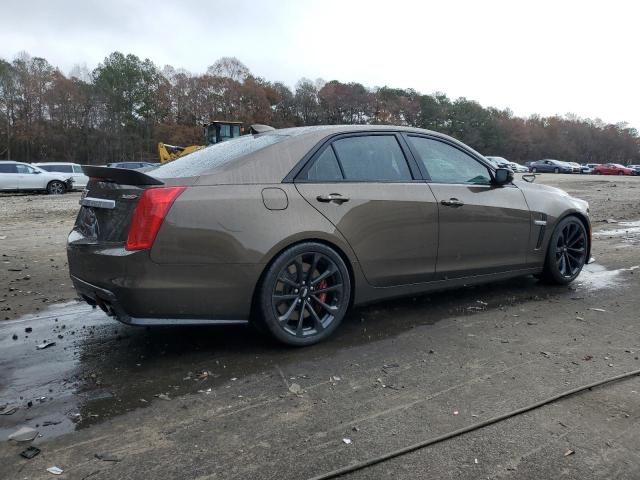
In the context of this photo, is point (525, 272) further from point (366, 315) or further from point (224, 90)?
point (224, 90)

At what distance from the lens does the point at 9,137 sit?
60.0 metres

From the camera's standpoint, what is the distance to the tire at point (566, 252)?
525cm

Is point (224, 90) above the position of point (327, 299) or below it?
above

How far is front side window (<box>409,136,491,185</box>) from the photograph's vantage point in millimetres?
4426

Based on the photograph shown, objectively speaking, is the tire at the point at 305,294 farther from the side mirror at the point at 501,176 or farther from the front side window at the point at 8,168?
the front side window at the point at 8,168

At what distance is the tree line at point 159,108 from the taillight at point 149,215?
60666mm

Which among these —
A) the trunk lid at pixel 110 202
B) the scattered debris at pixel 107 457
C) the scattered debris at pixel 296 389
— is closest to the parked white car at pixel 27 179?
the trunk lid at pixel 110 202

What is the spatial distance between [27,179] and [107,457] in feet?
76.1

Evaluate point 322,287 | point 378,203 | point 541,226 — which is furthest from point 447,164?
point 322,287

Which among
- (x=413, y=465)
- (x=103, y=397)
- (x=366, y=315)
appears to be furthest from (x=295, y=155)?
(x=413, y=465)

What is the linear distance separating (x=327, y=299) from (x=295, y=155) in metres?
1.06

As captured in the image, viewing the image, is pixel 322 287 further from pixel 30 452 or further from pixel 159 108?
pixel 159 108

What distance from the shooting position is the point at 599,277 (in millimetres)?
5906

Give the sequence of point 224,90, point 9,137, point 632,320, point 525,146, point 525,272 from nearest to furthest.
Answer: point 632,320, point 525,272, point 9,137, point 224,90, point 525,146
